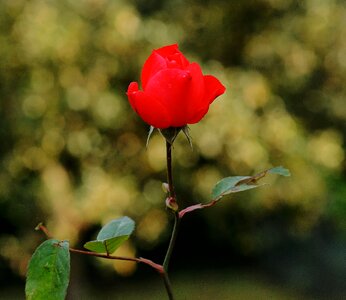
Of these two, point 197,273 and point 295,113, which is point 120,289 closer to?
point 197,273

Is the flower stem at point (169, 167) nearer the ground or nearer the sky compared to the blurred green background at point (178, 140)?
nearer the sky

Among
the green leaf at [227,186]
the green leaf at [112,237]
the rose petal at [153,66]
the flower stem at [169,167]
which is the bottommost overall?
the green leaf at [112,237]

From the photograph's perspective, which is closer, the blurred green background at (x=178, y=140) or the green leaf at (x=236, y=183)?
the green leaf at (x=236, y=183)

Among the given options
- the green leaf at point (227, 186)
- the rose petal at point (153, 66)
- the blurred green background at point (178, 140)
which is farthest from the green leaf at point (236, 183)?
the blurred green background at point (178, 140)

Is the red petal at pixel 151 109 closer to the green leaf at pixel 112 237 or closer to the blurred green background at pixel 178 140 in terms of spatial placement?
the green leaf at pixel 112 237

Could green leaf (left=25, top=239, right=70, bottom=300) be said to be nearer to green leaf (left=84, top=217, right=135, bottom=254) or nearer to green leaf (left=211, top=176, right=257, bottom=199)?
green leaf (left=84, top=217, right=135, bottom=254)

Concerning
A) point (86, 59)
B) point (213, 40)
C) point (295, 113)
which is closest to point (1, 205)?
point (86, 59)

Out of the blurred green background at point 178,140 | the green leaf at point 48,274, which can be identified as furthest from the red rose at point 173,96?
the blurred green background at point 178,140

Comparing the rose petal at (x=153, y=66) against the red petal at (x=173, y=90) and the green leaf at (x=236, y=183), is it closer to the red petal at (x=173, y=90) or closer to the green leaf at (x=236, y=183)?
the red petal at (x=173, y=90)
